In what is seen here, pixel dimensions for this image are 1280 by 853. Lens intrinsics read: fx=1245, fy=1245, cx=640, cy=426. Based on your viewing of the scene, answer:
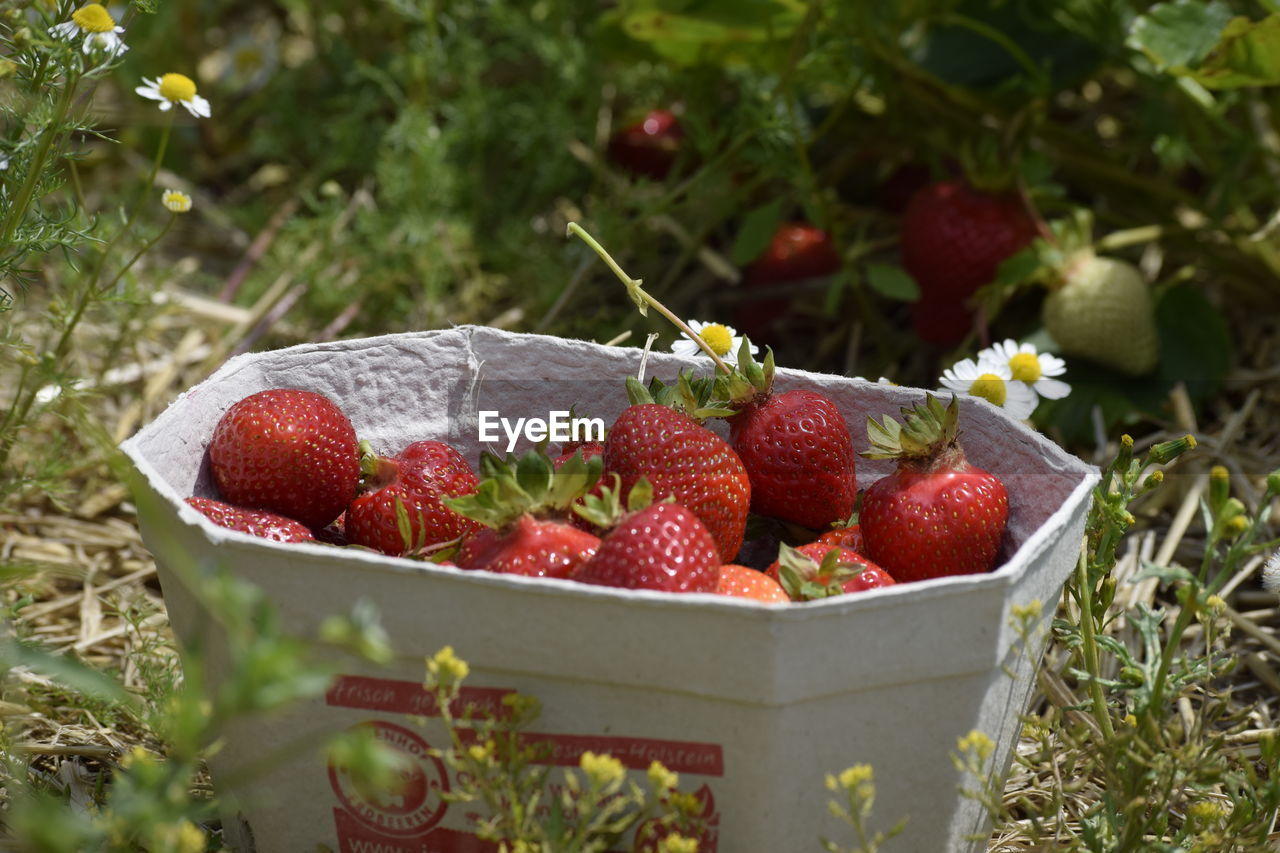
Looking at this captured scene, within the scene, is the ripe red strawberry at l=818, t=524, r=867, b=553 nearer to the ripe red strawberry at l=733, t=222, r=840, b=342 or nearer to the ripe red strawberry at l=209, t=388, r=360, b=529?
the ripe red strawberry at l=209, t=388, r=360, b=529

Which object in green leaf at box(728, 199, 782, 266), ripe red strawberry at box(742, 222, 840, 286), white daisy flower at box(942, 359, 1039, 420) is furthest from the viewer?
ripe red strawberry at box(742, 222, 840, 286)

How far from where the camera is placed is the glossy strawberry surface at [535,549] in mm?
857

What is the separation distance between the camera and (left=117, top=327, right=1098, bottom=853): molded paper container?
31.2 inches

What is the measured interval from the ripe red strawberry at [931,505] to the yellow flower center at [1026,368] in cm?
24

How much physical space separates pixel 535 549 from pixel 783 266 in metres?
1.14

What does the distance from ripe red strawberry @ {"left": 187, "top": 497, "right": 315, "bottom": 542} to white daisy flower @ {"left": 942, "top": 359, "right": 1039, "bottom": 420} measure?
586mm

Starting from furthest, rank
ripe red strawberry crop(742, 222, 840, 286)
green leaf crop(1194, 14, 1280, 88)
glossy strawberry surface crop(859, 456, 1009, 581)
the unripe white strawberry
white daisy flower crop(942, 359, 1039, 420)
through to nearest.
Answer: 1. ripe red strawberry crop(742, 222, 840, 286)
2. the unripe white strawberry
3. green leaf crop(1194, 14, 1280, 88)
4. white daisy flower crop(942, 359, 1039, 420)
5. glossy strawberry surface crop(859, 456, 1009, 581)

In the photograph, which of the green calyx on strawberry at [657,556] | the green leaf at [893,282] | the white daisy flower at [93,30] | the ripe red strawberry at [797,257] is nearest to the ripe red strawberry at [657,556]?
the green calyx on strawberry at [657,556]

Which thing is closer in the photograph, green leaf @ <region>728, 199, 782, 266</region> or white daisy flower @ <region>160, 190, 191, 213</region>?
white daisy flower @ <region>160, 190, 191, 213</region>

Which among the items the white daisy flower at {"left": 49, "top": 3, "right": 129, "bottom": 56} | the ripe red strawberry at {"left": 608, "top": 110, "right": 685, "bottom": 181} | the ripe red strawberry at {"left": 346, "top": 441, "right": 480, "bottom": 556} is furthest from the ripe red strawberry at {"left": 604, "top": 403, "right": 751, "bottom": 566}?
the ripe red strawberry at {"left": 608, "top": 110, "right": 685, "bottom": 181}

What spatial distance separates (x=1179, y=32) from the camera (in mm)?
1545

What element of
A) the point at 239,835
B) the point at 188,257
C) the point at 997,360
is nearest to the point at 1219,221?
the point at 997,360

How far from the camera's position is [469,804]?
88cm

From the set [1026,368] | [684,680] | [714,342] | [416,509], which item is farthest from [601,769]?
[1026,368]
